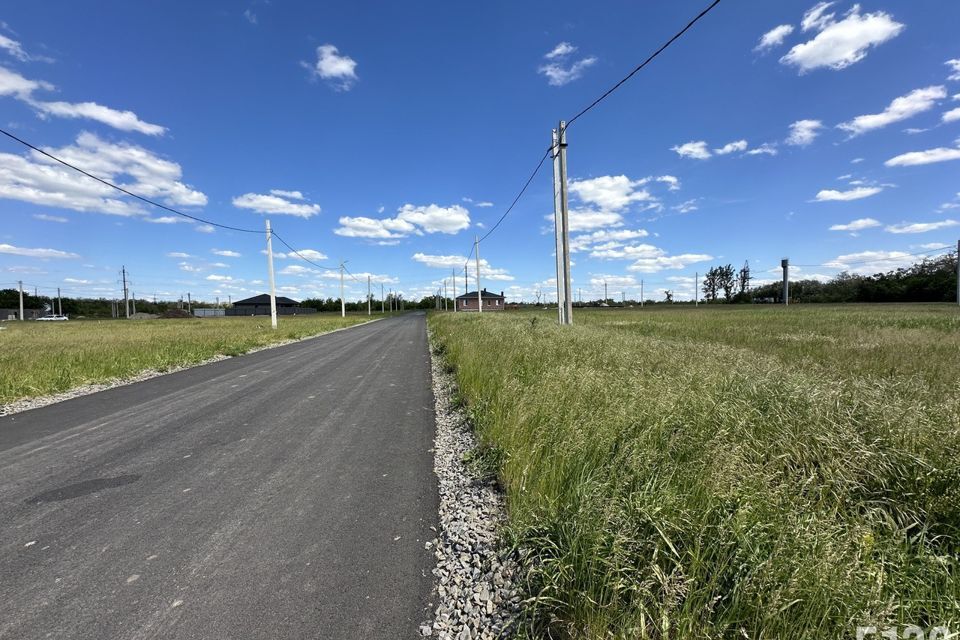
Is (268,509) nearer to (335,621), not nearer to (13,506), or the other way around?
(335,621)

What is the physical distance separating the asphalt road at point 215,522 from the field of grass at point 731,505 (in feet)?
3.12

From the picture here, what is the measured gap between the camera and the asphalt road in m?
2.13

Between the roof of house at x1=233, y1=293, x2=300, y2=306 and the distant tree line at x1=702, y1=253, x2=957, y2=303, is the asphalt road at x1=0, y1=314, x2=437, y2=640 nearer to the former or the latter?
the distant tree line at x1=702, y1=253, x2=957, y2=303

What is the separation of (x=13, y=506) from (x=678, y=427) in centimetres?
601

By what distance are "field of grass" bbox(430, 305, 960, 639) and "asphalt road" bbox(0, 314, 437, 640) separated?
0.95 metres

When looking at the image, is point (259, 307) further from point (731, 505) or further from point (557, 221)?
point (731, 505)

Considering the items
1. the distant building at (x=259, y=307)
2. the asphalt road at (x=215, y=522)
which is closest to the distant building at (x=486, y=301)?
the distant building at (x=259, y=307)

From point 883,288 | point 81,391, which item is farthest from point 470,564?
point 883,288

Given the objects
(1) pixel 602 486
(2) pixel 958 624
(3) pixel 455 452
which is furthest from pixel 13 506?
(2) pixel 958 624

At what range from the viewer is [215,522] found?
307 cm

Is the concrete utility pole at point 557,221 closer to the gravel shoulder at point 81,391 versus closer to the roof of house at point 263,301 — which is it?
the gravel shoulder at point 81,391

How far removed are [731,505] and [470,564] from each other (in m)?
1.72

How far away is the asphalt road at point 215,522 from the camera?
6.99 ft

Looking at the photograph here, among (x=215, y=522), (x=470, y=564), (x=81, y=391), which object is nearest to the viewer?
(x=470, y=564)
